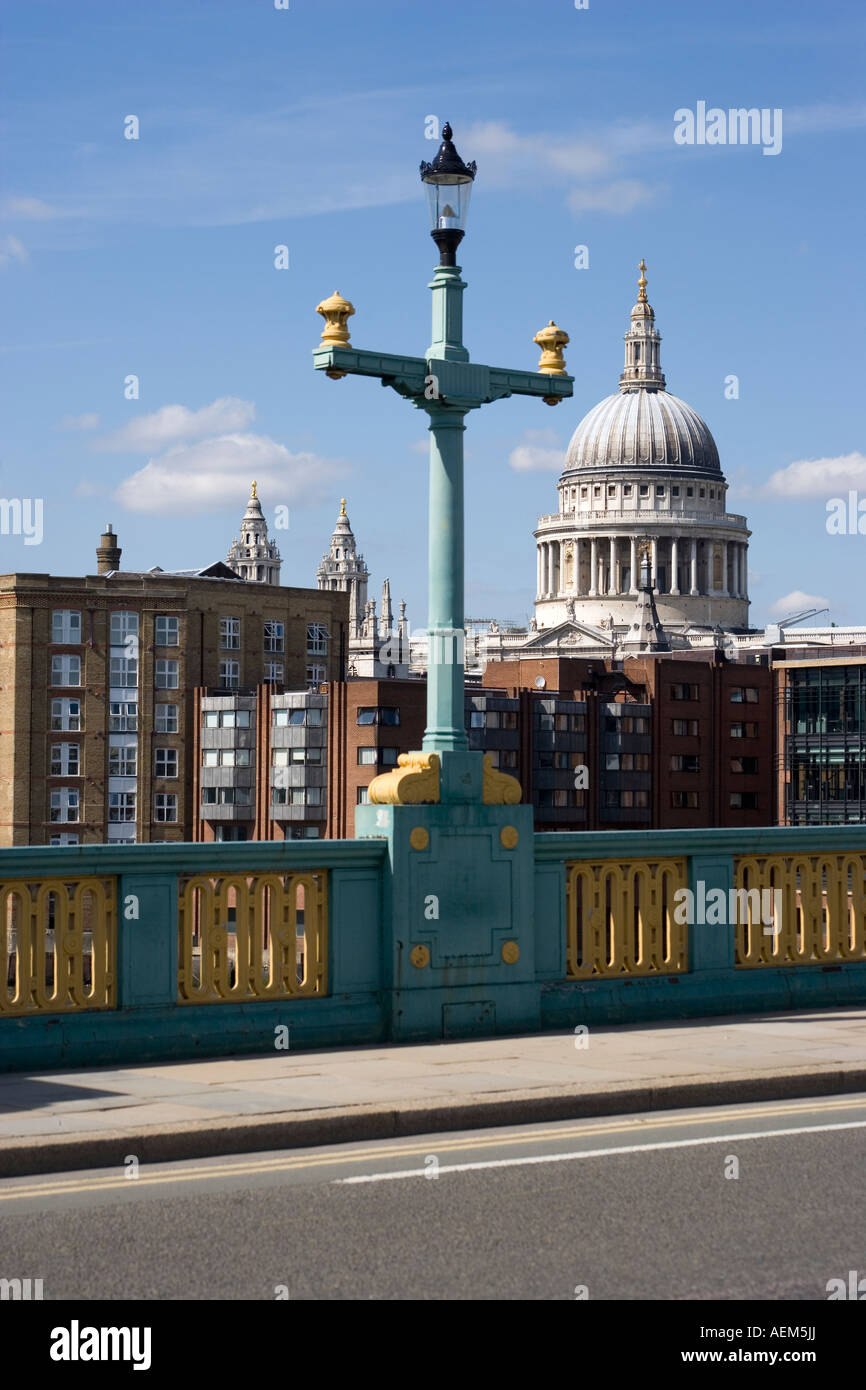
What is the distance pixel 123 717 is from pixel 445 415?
11191cm

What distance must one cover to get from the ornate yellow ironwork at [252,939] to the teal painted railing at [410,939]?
0.02 metres

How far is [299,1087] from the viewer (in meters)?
11.6

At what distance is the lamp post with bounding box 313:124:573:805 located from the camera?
13875 millimetres

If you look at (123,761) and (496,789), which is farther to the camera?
(123,761)

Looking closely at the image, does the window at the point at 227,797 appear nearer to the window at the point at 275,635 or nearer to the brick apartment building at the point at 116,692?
the brick apartment building at the point at 116,692

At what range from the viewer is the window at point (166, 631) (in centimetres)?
12619

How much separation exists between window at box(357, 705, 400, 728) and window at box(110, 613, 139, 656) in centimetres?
1765

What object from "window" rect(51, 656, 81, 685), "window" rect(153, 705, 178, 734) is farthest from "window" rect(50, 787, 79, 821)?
"window" rect(153, 705, 178, 734)

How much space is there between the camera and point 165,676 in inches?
4978

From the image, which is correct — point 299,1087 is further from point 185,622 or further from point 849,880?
point 185,622

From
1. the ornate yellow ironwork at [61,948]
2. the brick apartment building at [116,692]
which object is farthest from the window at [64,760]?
the ornate yellow ironwork at [61,948]

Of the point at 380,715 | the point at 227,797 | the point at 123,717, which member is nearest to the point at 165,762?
the point at 123,717

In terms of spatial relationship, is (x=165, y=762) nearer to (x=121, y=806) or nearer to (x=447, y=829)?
(x=121, y=806)

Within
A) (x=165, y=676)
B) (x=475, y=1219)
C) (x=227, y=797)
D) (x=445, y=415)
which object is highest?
(x=165, y=676)
